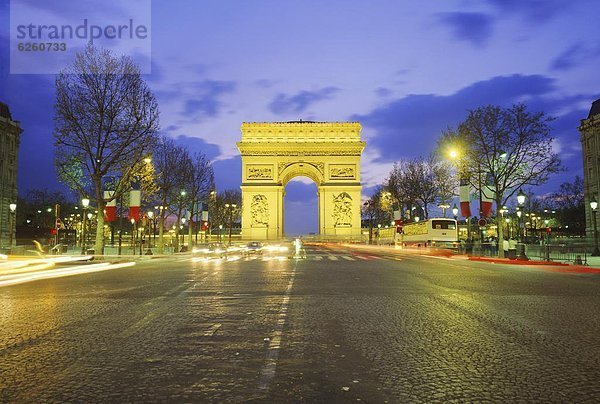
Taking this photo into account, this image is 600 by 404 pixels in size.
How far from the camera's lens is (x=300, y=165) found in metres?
80.7

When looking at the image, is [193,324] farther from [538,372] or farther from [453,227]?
[453,227]

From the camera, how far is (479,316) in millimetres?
7867

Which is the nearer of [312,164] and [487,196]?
[487,196]

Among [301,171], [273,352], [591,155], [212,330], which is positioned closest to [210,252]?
[212,330]

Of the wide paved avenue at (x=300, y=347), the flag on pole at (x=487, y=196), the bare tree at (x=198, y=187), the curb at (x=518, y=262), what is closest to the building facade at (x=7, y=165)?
the bare tree at (x=198, y=187)

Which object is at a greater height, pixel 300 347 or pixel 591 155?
pixel 591 155

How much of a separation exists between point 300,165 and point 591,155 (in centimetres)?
4057

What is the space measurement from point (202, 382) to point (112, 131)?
29275 millimetres

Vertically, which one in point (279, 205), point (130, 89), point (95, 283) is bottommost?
point (95, 283)

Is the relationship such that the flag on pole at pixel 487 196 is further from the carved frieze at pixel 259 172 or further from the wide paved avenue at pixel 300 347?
the carved frieze at pixel 259 172

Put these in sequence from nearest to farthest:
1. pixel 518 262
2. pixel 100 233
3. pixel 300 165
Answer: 1. pixel 518 262
2. pixel 100 233
3. pixel 300 165

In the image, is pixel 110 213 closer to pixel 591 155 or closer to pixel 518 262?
pixel 518 262

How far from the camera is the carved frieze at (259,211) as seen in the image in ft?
253

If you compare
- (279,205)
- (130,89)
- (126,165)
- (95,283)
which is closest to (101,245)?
(126,165)
